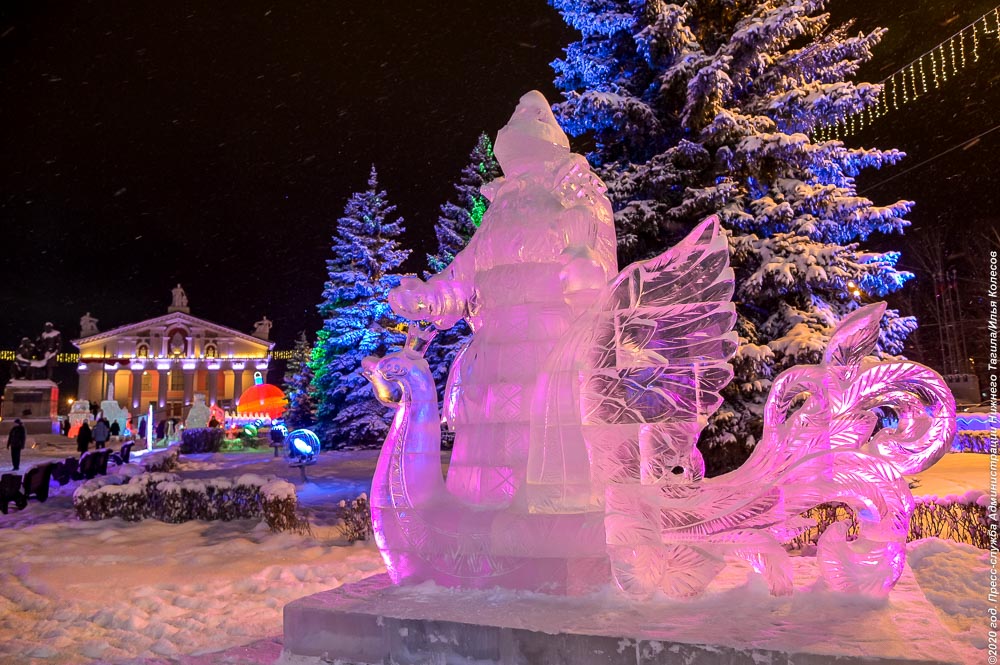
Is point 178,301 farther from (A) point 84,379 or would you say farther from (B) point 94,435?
(B) point 94,435

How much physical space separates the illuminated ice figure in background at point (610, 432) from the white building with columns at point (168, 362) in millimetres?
65079

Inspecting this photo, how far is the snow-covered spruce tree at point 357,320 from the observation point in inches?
985

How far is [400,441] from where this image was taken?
14.1 ft

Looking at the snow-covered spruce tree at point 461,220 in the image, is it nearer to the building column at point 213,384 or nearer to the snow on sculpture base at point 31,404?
the snow on sculpture base at point 31,404

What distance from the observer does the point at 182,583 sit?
6.75 m

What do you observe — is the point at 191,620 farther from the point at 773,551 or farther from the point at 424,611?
the point at 773,551

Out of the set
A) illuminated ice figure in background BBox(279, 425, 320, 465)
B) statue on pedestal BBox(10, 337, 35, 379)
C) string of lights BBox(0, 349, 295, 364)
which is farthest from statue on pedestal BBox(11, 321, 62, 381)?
illuminated ice figure in background BBox(279, 425, 320, 465)

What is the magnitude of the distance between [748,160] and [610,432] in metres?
6.49

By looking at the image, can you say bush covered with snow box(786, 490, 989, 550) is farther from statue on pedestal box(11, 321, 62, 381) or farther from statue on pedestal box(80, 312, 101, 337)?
statue on pedestal box(80, 312, 101, 337)

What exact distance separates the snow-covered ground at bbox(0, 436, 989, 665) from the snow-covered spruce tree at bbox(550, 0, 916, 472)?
2.95m

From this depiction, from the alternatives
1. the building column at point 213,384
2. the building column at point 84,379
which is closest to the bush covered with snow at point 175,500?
the building column at point 213,384

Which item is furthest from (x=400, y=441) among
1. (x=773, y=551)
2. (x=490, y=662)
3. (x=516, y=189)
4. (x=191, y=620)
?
(x=191, y=620)

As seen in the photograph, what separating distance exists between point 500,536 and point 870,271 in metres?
7.37

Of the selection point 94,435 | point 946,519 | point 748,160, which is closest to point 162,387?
point 94,435
